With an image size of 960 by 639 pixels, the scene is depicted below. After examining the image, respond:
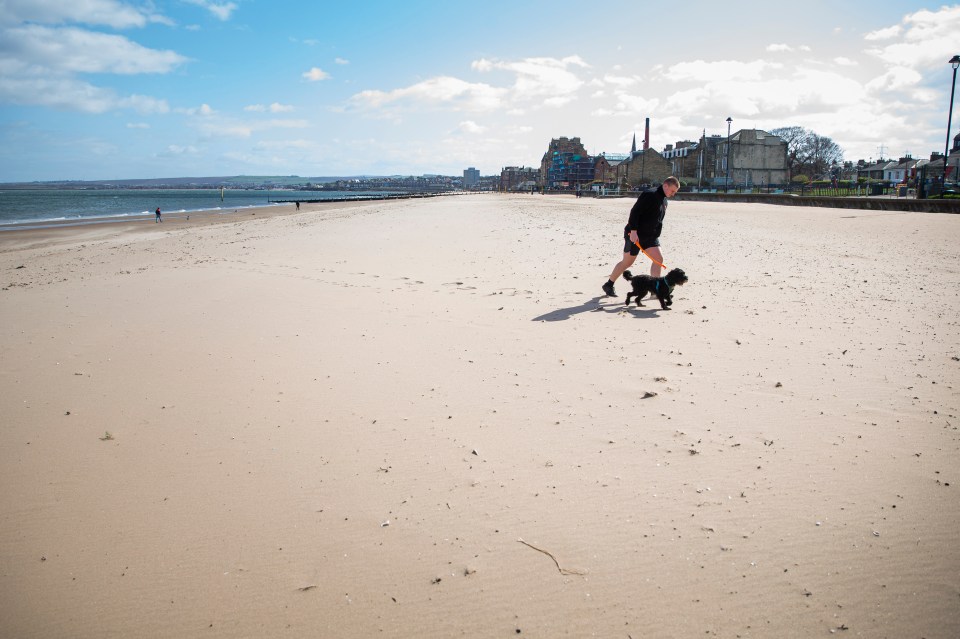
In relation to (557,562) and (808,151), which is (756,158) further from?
(557,562)

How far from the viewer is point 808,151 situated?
3445 inches

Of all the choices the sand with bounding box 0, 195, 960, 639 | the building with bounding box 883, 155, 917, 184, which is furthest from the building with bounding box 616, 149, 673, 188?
the sand with bounding box 0, 195, 960, 639

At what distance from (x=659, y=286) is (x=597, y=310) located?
0.94 meters

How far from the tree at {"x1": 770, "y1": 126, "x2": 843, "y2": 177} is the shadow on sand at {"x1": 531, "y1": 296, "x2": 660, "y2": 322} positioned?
9663 cm

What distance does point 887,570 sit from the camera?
7.95 ft

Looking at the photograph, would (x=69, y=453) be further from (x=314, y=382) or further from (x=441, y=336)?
(x=441, y=336)

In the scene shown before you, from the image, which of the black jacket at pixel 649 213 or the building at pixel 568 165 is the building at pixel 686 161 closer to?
the building at pixel 568 165

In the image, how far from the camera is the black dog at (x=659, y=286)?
738cm

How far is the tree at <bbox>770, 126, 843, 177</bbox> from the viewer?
87.1 metres

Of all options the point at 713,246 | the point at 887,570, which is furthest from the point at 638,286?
the point at 713,246

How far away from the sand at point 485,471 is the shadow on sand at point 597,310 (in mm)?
79

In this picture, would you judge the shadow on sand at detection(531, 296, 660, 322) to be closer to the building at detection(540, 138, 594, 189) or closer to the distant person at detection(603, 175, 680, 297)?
the distant person at detection(603, 175, 680, 297)

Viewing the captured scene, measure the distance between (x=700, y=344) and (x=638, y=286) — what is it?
78.9 inches

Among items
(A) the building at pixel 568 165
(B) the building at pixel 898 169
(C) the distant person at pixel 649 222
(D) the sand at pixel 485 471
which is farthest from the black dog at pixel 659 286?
(A) the building at pixel 568 165
